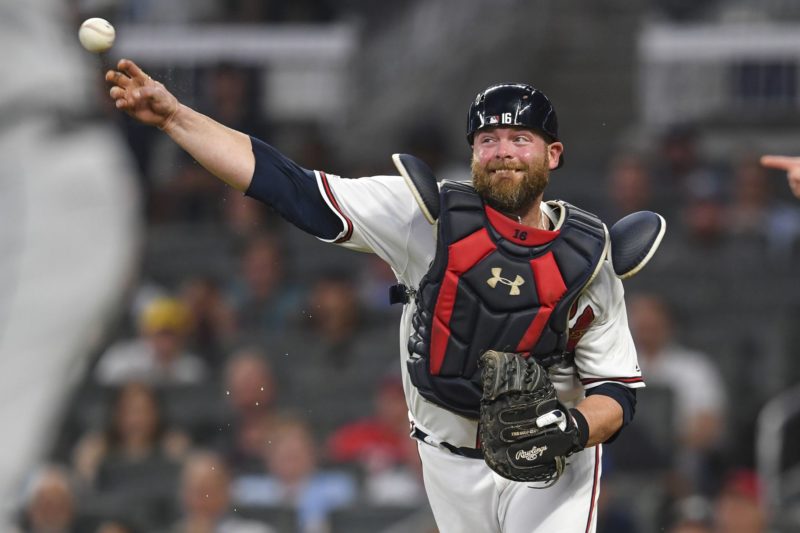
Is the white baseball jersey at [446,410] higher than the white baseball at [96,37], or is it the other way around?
the white baseball at [96,37]

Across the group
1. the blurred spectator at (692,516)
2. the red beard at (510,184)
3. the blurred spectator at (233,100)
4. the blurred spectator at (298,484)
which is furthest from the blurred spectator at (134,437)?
the red beard at (510,184)

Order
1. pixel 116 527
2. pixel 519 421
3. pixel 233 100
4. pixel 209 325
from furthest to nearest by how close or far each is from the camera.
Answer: pixel 233 100, pixel 209 325, pixel 116 527, pixel 519 421

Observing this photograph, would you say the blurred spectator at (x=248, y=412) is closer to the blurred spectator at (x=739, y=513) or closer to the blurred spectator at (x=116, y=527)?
the blurred spectator at (x=116, y=527)

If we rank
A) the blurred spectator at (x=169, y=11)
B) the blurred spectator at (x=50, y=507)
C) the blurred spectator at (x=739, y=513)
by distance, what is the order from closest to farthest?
the blurred spectator at (x=739, y=513) < the blurred spectator at (x=50, y=507) < the blurred spectator at (x=169, y=11)

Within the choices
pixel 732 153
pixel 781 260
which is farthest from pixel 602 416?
pixel 732 153

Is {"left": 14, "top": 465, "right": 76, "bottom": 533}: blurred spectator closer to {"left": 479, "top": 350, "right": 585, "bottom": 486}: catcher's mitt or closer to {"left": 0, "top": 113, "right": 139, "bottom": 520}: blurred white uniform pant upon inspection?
{"left": 0, "top": 113, "right": 139, "bottom": 520}: blurred white uniform pant

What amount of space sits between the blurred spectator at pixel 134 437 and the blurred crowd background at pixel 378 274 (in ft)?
0.05

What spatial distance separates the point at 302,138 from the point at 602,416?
711 cm

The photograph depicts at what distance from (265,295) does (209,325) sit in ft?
1.63

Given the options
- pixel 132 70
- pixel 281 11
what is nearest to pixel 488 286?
pixel 132 70

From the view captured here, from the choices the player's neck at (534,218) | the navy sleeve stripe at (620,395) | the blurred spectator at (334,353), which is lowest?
the blurred spectator at (334,353)

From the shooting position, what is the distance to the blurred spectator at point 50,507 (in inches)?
349

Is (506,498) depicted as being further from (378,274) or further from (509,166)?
(378,274)

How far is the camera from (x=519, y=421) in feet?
13.3
